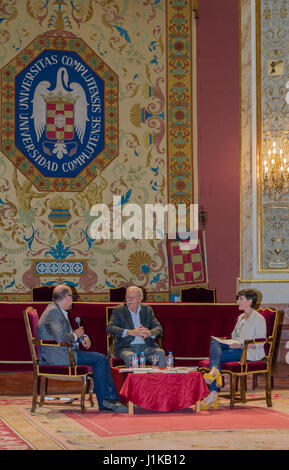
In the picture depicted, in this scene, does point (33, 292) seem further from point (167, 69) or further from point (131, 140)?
point (167, 69)

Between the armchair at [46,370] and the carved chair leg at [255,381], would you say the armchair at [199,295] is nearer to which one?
the carved chair leg at [255,381]

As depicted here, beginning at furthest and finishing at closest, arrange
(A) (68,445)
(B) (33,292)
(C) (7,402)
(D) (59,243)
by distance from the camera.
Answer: (D) (59,243), (B) (33,292), (C) (7,402), (A) (68,445)

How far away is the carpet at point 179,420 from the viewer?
5445 millimetres

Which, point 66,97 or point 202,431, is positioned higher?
point 66,97

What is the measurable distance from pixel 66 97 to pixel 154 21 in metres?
1.78

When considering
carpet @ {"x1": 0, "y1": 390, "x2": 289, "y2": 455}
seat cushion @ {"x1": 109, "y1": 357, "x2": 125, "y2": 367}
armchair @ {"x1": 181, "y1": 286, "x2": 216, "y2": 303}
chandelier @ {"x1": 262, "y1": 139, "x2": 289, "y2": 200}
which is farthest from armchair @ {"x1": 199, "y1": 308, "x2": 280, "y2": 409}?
armchair @ {"x1": 181, "y1": 286, "x2": 216, "y2": 303}

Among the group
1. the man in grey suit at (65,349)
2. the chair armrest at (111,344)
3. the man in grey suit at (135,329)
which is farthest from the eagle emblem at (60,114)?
the man in grey suit at (65,349)

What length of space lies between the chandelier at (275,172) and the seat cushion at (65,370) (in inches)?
153

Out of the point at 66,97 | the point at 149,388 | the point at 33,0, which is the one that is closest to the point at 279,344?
the point at 149,388

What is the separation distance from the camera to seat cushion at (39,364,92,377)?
253 inches

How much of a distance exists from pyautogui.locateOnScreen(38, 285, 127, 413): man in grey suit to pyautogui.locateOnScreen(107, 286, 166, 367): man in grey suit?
313 millimetres

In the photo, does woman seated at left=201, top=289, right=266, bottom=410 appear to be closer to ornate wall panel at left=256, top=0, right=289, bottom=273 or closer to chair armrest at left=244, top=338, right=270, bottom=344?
chair armrest at left=244, top=338, right=270, bottom=344

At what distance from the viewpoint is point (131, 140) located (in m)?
11.0

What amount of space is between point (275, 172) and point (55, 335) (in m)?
3.99
